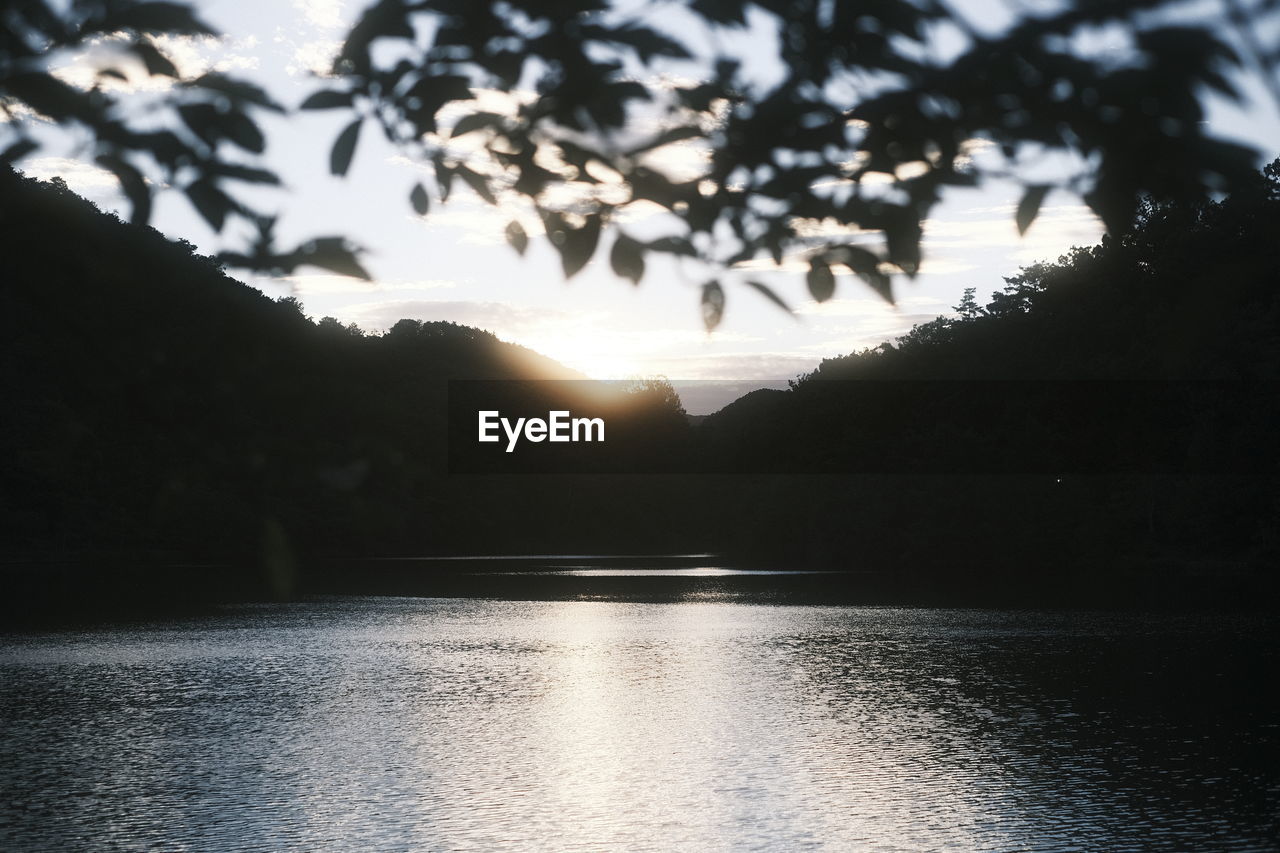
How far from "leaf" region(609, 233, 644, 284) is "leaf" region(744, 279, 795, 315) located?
495mm

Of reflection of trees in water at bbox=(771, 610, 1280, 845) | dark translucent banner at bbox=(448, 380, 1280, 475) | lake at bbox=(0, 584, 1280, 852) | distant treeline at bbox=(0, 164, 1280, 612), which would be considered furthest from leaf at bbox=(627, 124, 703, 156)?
dark translucent banner at bbox=(448, 380, 1280, 475)

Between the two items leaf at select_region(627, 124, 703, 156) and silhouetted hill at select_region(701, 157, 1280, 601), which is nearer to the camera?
leaf at select_region(627, 124, 703, 156)

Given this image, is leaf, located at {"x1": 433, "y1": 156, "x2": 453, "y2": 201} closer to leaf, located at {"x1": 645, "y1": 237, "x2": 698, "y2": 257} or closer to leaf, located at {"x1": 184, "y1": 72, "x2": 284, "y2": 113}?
leaf, located at {"x1": 184, "y1": 72, "x2": 284, "y2": 113}

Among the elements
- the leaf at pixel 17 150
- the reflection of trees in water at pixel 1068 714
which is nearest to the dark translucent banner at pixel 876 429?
the reflection of trees in water at pixel 1068 714

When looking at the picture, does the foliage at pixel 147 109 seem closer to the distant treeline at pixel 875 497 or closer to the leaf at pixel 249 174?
the leaf at pixel 249 174

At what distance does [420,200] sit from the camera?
5414 mm

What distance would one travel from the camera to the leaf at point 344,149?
4.45 metres

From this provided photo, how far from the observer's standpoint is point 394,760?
27922mm

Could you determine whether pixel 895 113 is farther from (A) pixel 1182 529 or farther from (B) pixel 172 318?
(A) pixel 1182 529

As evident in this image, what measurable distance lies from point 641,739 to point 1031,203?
1092 inches

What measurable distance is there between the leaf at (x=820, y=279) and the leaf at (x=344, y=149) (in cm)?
171

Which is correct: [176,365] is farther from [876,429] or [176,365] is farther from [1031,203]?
[876,429]

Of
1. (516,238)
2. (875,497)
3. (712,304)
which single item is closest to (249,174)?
(516,238)

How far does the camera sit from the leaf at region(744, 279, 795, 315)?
4.26 m
